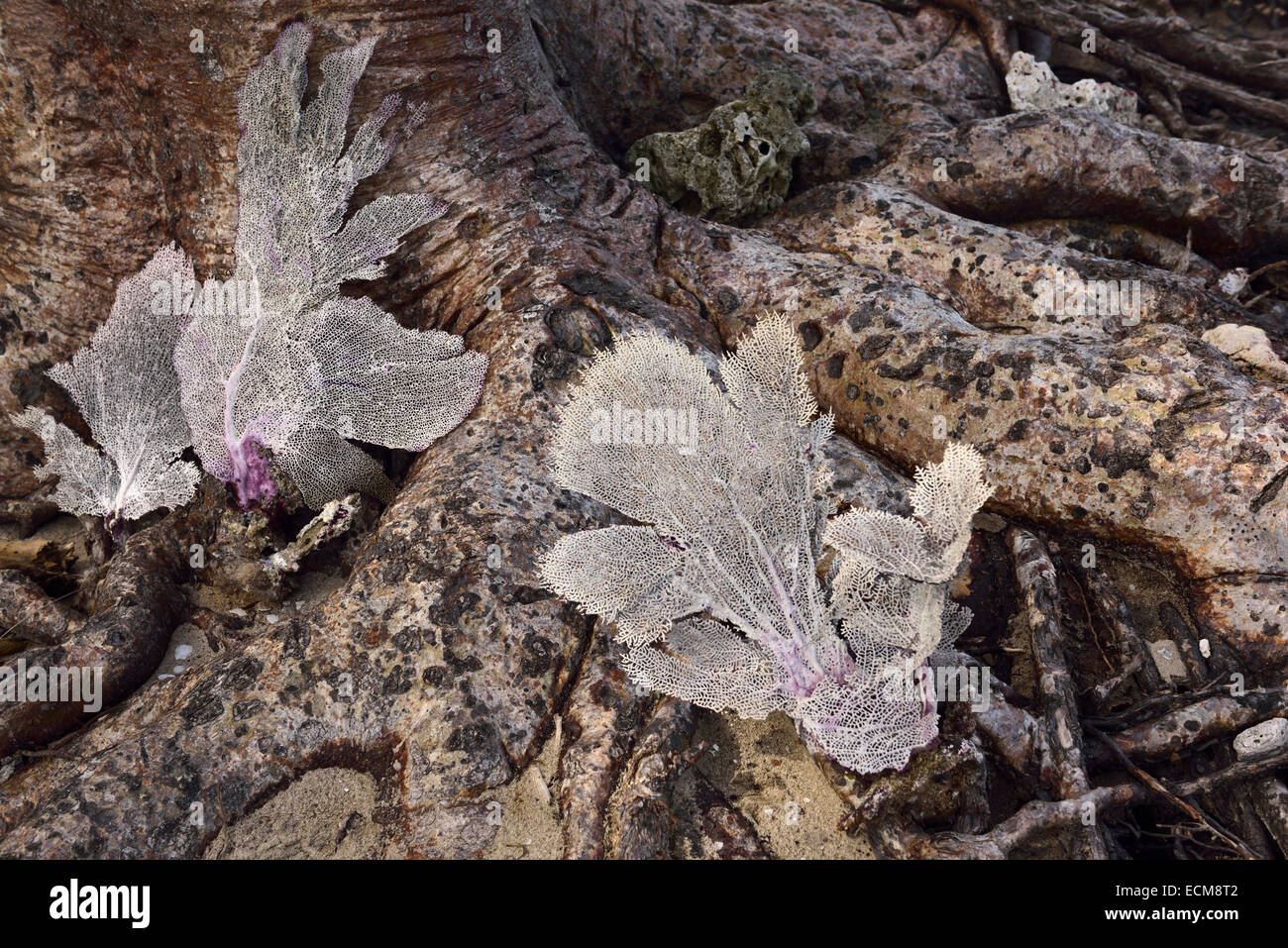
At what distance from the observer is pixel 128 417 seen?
4.01 meters

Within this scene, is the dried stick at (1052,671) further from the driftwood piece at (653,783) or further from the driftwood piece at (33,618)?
the driftwood piece at (33,618)

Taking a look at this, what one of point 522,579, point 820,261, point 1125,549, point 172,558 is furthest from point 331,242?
point 1125,549

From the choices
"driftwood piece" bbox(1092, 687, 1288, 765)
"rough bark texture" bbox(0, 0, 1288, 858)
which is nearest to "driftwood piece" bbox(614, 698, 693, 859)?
"rough bark texture" bbox(0, 0, 1288, 858)

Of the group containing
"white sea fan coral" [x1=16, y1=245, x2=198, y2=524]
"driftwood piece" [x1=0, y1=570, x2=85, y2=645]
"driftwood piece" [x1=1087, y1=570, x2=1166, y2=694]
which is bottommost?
"driftwood piece" [x1=0, y1=570, x2=85, y2=645]

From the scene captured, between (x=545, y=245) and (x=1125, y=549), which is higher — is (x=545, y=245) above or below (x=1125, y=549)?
above

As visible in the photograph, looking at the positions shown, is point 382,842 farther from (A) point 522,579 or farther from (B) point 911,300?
(B) point 911,300

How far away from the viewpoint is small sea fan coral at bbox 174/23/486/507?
3.59m

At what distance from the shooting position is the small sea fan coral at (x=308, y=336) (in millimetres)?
3590

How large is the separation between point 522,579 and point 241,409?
4.53ft

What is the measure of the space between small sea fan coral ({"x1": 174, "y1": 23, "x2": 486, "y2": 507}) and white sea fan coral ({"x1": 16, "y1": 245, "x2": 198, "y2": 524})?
0.32 m

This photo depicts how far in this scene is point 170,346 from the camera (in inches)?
163

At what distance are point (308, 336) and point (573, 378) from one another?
3.37 feet
